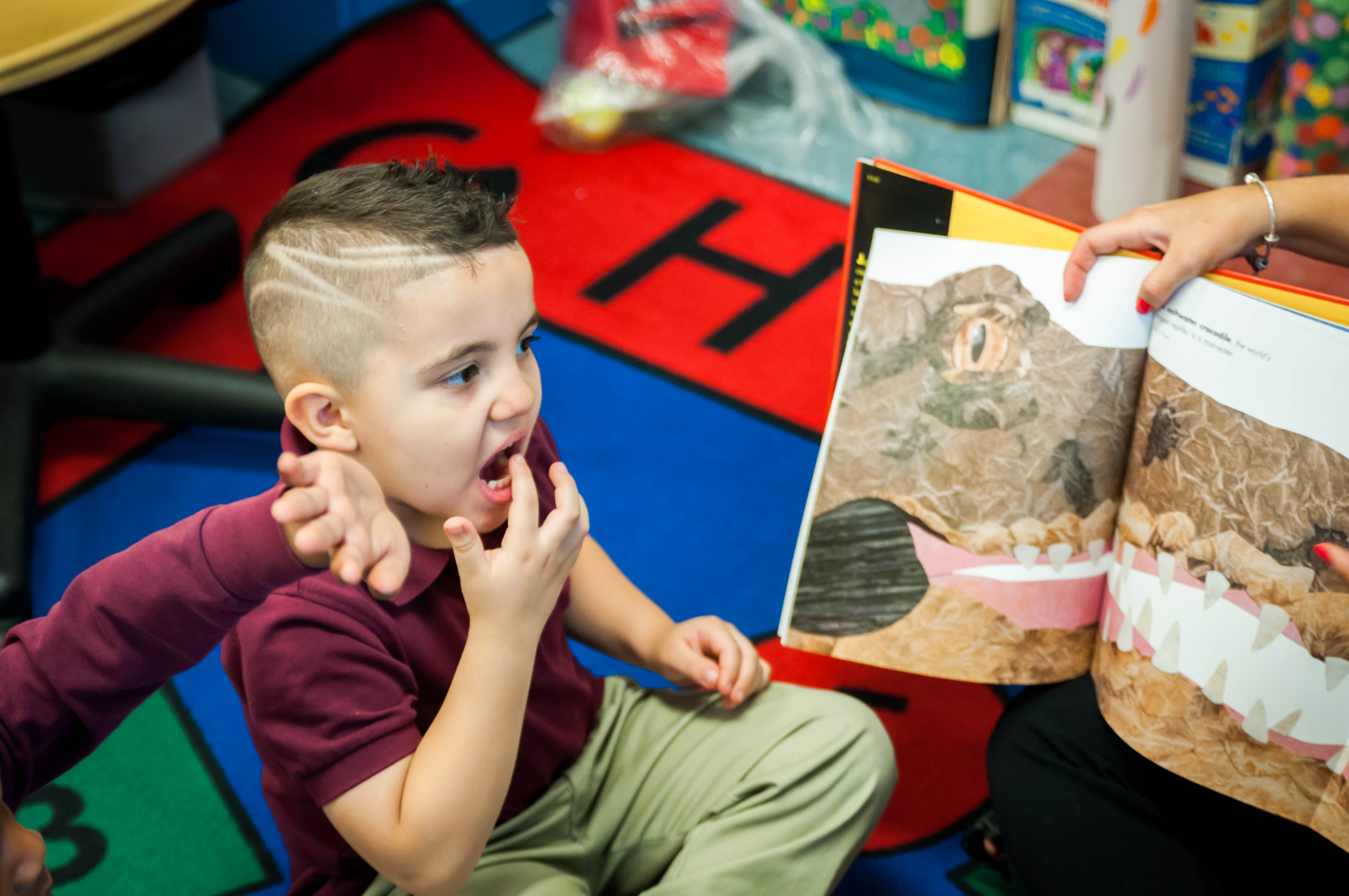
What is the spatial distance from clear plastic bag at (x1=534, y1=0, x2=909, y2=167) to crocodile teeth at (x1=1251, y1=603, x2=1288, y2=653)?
3.65 feet

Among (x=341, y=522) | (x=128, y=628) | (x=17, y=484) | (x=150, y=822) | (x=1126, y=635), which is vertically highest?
(x=341, y=522)

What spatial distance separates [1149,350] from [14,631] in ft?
2.16

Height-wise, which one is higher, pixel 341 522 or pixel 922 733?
pixel 341 522

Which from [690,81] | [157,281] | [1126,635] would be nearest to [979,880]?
[1126,635]

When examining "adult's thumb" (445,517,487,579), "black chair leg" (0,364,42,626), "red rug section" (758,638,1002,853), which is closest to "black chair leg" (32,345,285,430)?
"black chair leg" (0,364,42,626)

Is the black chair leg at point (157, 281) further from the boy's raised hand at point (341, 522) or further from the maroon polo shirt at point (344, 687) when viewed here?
the boy's raised hand at point (341, 522)

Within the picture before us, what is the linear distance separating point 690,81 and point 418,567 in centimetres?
124

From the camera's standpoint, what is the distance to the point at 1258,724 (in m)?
0.71

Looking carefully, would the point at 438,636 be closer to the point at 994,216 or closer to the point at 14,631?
the point at 14,631

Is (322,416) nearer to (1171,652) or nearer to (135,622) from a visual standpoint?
(135,622)

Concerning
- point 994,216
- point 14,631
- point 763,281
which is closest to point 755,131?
point 763,281

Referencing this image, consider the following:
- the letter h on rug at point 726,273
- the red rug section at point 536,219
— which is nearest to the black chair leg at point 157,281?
the red rug section at point 536,219

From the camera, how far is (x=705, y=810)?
31.2 inches

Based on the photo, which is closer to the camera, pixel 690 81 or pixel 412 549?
pixel 412 549
